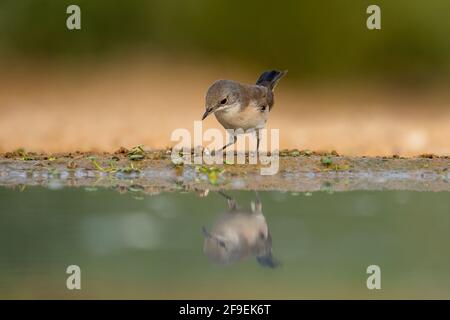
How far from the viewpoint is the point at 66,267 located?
771cm

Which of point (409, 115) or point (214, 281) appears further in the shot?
point (409, 115)

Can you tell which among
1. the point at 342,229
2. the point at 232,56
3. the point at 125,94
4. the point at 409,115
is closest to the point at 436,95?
the point at 409,115

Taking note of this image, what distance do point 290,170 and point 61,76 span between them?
5304 millimetres

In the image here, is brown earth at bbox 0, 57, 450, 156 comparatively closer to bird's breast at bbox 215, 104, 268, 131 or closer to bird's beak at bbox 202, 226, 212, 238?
bird's breast at bbox 215, 104, 268, 131

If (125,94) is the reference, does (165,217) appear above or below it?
below

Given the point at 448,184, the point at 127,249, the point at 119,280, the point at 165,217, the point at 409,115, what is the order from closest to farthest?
the point at 119,280, the point at 127,249, the point at 165,217, the point at 448,184, the point at 409,115

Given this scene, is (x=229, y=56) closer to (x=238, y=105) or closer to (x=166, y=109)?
(x=166, y=109)

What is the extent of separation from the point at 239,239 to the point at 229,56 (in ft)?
24.2

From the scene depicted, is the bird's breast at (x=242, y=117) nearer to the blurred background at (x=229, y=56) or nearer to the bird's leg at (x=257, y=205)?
the bird's leg at (x=257, y=205)

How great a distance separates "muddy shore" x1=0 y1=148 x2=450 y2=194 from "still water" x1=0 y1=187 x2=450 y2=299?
0.43 meters

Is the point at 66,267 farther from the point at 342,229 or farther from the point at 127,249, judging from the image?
the point at 342,229

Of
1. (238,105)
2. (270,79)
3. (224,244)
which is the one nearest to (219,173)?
(238,105)

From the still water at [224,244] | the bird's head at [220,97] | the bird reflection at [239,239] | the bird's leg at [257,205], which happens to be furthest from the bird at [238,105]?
the bird reflection at [239,239]

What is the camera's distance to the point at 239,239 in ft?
28.5
